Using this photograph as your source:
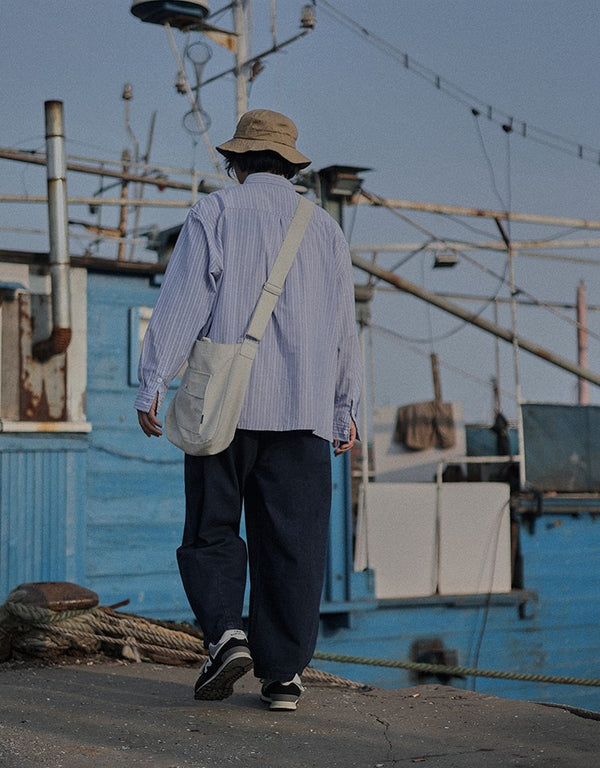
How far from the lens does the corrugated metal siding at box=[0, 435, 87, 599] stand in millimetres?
8266

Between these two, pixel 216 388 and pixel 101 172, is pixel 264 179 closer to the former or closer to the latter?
pixel 216 388

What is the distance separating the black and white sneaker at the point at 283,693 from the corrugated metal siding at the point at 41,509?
5353 mm

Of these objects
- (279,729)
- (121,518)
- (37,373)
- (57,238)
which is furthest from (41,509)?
(279,729)

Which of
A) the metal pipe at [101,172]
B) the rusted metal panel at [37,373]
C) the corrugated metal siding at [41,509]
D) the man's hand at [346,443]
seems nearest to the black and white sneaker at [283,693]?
the man's hand at [346,443]

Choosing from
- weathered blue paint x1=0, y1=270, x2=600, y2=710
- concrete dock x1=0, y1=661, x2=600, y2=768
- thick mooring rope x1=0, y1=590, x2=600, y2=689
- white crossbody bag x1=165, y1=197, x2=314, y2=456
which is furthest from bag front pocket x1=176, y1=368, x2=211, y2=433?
weathered blue paint x1=0, y1=270, x2=600, y2=710

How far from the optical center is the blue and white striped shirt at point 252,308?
3162mm

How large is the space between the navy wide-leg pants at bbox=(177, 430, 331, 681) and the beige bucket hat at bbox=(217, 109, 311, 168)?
832 millimetres

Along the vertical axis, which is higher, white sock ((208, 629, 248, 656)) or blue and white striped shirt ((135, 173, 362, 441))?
blue and white striped shirt ((135, 173, 362, 441))

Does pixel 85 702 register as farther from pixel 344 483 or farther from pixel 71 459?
pixel 344 483

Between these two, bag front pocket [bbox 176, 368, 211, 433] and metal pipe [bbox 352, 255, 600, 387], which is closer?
bag front pocket [bbox 176, 368, 211, 433]

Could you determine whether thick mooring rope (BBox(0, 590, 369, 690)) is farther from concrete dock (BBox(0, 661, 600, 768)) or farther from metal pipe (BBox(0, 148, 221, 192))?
metal pipe (BBox(0, 148, 221, 192))

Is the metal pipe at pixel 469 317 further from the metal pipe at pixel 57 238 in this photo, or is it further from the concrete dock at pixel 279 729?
the concrete dock at pixel 279 729

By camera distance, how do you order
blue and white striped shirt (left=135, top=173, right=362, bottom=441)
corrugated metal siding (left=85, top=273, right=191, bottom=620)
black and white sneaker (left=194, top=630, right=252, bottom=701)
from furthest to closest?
corrugated metal siding (left=85, top=273, right=191, bottom=620) → blue and white striped shirt (left=135, top=173, right=362, bottom=441) → black and white sneaker (left=194, top=630, right=252, bottom=701)

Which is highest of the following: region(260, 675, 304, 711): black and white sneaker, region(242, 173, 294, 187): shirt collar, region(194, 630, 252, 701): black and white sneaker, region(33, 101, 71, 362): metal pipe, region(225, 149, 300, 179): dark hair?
region(33, 101, 71, 362): metal pipe
